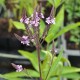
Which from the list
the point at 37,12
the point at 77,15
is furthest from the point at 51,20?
the point at 77,15

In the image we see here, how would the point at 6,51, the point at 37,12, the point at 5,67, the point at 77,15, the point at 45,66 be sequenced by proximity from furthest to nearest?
1. the point at 77,15
2. the point at 6,51
3. the point at 5,67
4. the point at 45,66
5. the point at 37,12

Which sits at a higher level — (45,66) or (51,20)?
(51,20)

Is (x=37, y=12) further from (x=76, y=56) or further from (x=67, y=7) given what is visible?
(x=67, y=7)

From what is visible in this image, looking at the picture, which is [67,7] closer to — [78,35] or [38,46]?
[78,35]

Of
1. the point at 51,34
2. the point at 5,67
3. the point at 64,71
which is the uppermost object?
the point at 51,34

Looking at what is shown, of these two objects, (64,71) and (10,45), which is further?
(10,45)

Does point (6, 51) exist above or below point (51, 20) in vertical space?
below

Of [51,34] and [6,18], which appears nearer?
[51,34]

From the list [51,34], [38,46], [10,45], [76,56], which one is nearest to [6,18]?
[10,45]

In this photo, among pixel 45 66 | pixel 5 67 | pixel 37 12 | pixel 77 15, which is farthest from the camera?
pixel 77 15
